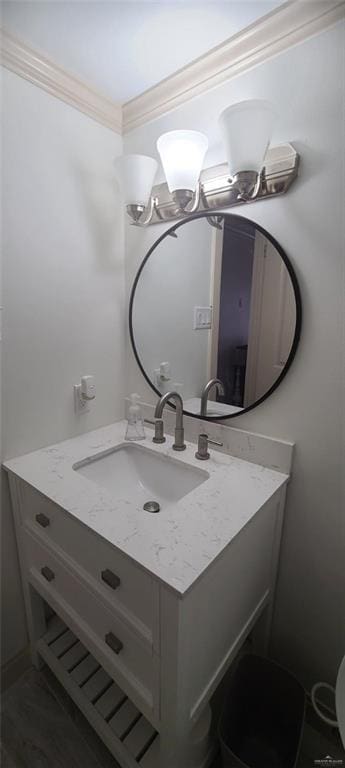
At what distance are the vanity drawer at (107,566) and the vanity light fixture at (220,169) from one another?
980 millimetres

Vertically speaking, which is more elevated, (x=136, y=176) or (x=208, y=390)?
(x=136, y=176)

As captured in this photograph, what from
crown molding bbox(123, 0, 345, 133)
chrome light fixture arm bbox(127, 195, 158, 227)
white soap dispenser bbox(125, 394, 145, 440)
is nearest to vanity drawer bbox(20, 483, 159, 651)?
white soap dispenser bbox(125, 394, 145, 440)

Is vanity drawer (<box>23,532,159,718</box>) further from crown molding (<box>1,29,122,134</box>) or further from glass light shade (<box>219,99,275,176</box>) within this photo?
crown molding (<box>1,29,122,134</box>)

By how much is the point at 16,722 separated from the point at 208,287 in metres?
1.62

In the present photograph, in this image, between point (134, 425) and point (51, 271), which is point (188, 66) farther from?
point (134, 425)

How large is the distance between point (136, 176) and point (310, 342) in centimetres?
78

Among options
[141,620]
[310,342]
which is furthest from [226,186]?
[141,620]

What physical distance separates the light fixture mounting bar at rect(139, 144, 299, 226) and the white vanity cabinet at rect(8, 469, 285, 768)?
88cm

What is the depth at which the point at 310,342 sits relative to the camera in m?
0.91

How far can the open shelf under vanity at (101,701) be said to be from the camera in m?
0.89

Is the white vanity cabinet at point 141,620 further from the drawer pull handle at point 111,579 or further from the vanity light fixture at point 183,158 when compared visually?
the vanity light fixture at point 183,158

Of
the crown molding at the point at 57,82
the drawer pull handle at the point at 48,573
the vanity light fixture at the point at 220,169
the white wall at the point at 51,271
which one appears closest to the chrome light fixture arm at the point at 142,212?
the vanity light fixture at the point at 220,169

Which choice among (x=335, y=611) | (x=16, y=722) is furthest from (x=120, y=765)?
(x=335, y=611)

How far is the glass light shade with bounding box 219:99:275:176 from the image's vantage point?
0.78 m
